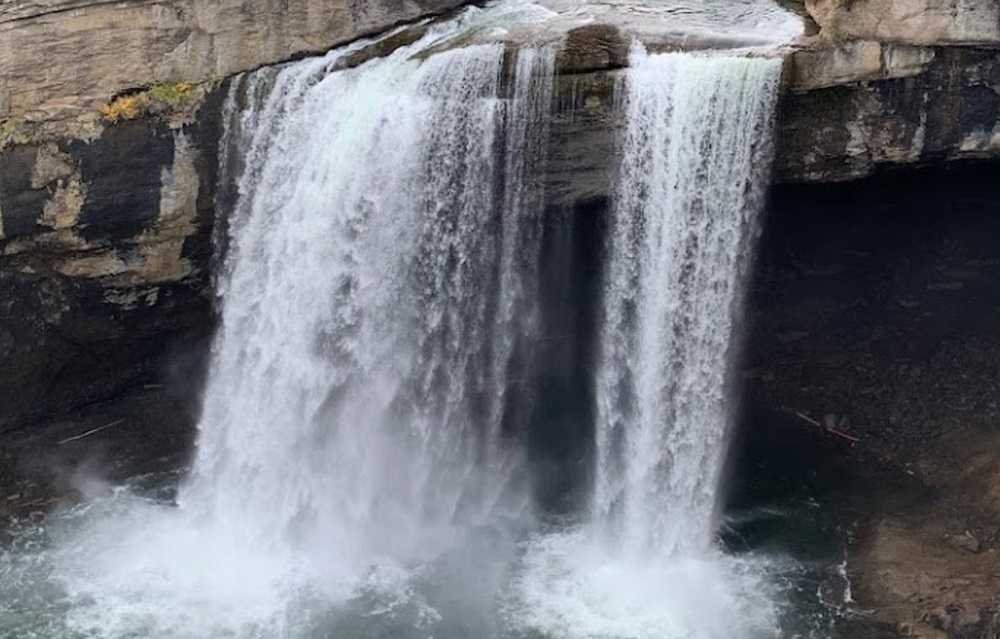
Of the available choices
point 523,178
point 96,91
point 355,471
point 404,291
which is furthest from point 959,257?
point 96,91

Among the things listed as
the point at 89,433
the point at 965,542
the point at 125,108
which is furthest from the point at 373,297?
the point at 965,542

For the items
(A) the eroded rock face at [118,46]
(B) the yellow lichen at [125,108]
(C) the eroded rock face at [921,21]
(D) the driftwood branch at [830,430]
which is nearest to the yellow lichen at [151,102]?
(B) the yellow lichen at [125,108]

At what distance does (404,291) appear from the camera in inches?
789

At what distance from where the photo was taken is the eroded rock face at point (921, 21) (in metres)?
17.8

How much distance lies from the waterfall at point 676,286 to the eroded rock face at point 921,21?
1.35 m

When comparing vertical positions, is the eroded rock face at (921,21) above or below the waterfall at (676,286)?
above

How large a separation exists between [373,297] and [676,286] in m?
4.75

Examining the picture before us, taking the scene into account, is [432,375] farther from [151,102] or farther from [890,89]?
[890,89]

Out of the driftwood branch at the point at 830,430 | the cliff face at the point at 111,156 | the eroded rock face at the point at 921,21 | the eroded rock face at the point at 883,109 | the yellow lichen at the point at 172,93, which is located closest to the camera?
the eroded rock face at the point at 921,21

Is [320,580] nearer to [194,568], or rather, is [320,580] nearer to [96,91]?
[194,568]

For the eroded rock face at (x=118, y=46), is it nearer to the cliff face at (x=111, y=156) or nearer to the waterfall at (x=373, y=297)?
the cliff face at (x=111, y=156)

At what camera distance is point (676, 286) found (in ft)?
63.2

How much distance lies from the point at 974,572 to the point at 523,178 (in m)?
8.88

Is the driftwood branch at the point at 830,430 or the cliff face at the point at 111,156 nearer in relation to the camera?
the cliff face at the point at 111,156
